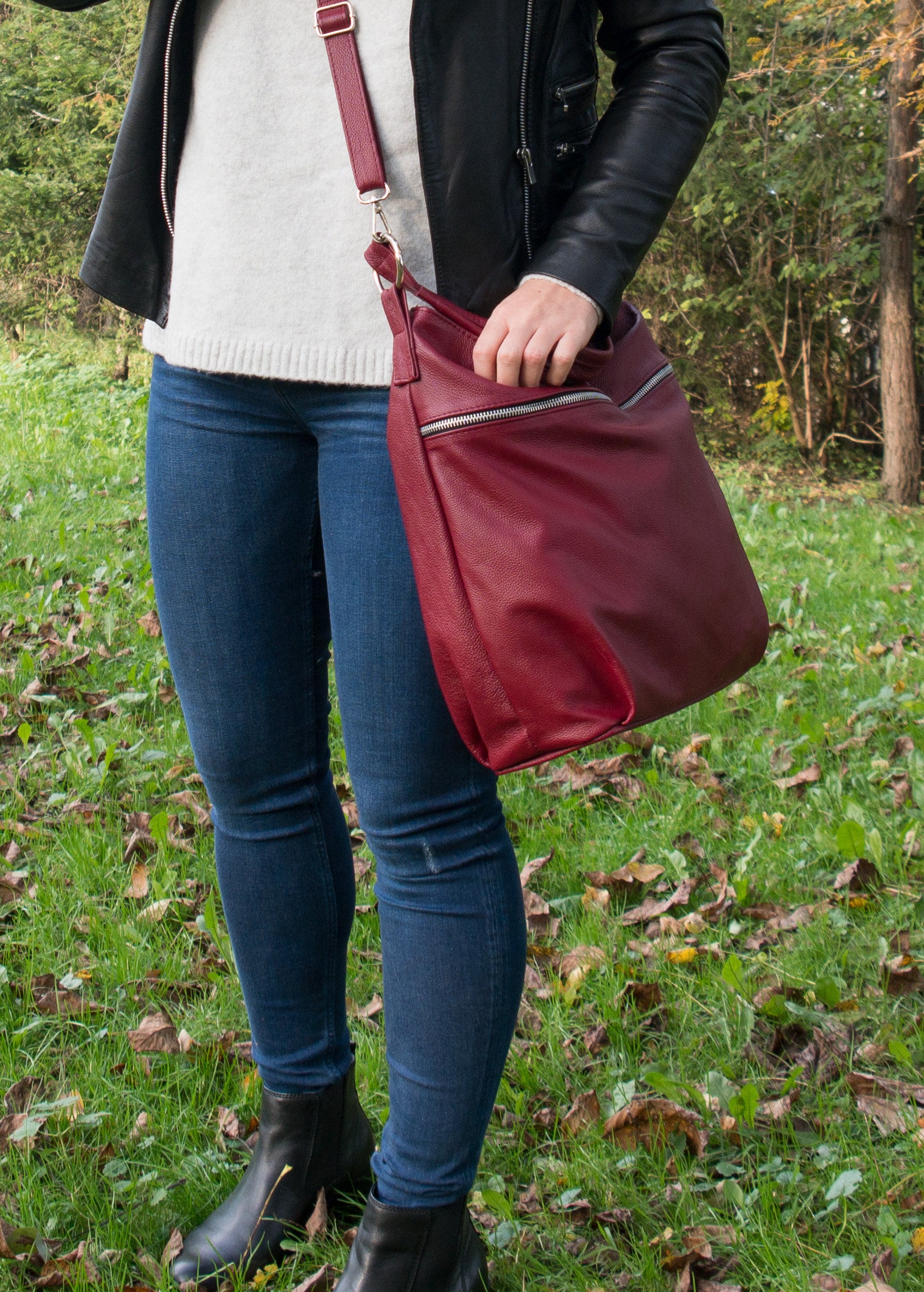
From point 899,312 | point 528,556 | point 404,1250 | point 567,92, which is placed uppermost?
point 567,92

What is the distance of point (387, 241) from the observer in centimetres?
111

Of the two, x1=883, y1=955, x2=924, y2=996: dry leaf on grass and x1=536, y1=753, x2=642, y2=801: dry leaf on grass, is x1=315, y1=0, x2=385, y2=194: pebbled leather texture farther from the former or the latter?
x1=536, y1=753, x2=642, y2=801: dry leaf on grass

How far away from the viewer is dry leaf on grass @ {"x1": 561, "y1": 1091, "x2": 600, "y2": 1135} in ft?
5.75

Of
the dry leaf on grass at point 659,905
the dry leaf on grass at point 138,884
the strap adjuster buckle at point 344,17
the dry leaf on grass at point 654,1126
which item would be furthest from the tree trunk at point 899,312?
the strap adjuster buckle at point 344,17

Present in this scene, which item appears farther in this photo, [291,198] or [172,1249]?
[172,1249]

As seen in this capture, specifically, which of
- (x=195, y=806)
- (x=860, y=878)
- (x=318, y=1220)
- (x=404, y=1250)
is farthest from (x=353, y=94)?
(x=195, y=806)

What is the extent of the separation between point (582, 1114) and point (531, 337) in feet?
4.16

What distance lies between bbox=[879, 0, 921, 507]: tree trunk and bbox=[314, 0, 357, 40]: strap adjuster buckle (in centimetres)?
921

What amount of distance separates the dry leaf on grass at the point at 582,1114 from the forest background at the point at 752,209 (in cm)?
885

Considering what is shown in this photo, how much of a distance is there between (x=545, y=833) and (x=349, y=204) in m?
1.80

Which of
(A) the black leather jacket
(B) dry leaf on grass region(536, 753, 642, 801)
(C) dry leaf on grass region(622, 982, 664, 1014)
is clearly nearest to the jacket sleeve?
(A) the black leather jacket

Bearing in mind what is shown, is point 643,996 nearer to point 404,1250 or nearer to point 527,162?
point 404,1250

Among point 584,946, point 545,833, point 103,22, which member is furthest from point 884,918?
point 103,22

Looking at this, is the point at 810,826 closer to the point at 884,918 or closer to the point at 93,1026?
the point at 884,918
